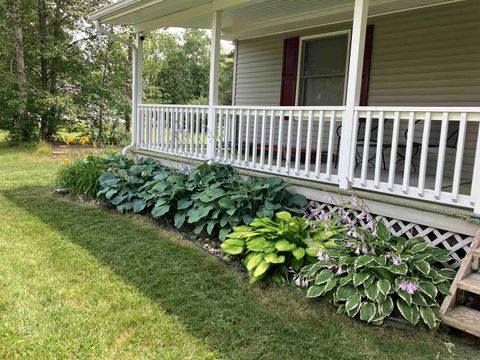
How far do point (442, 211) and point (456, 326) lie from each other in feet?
3.01

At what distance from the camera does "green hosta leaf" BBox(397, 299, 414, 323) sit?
251cm

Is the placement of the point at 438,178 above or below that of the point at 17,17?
below

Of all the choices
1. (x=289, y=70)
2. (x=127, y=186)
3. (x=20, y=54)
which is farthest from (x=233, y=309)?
(x=20, y=54)

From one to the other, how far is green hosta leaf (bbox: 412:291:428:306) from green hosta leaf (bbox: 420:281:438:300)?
4 centimetres

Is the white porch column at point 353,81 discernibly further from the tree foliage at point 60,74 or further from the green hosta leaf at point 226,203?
the tree foliage at point 60,74

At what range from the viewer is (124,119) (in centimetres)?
1471

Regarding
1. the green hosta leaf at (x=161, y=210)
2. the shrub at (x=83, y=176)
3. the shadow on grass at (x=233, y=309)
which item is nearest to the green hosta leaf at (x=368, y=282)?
the shadow on grass at (x=233, y=309)

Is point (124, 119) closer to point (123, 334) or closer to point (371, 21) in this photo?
point (371, 21)

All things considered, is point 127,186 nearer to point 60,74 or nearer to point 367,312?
point 367,312

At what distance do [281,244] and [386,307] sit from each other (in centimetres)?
90

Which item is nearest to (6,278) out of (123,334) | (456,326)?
(123,334)

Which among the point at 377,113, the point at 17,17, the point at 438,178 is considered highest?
the point at 17,17

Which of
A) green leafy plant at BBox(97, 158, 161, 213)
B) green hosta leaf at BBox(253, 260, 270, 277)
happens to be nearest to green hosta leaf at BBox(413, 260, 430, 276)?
green hosta leaf at BBox(253, 260, 270, 277)

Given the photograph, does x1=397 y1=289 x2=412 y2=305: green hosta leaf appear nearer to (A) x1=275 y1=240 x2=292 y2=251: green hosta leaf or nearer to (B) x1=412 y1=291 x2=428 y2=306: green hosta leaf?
(B) x1=412 y1=291 x2=428 y2=306: green hosta leaf
